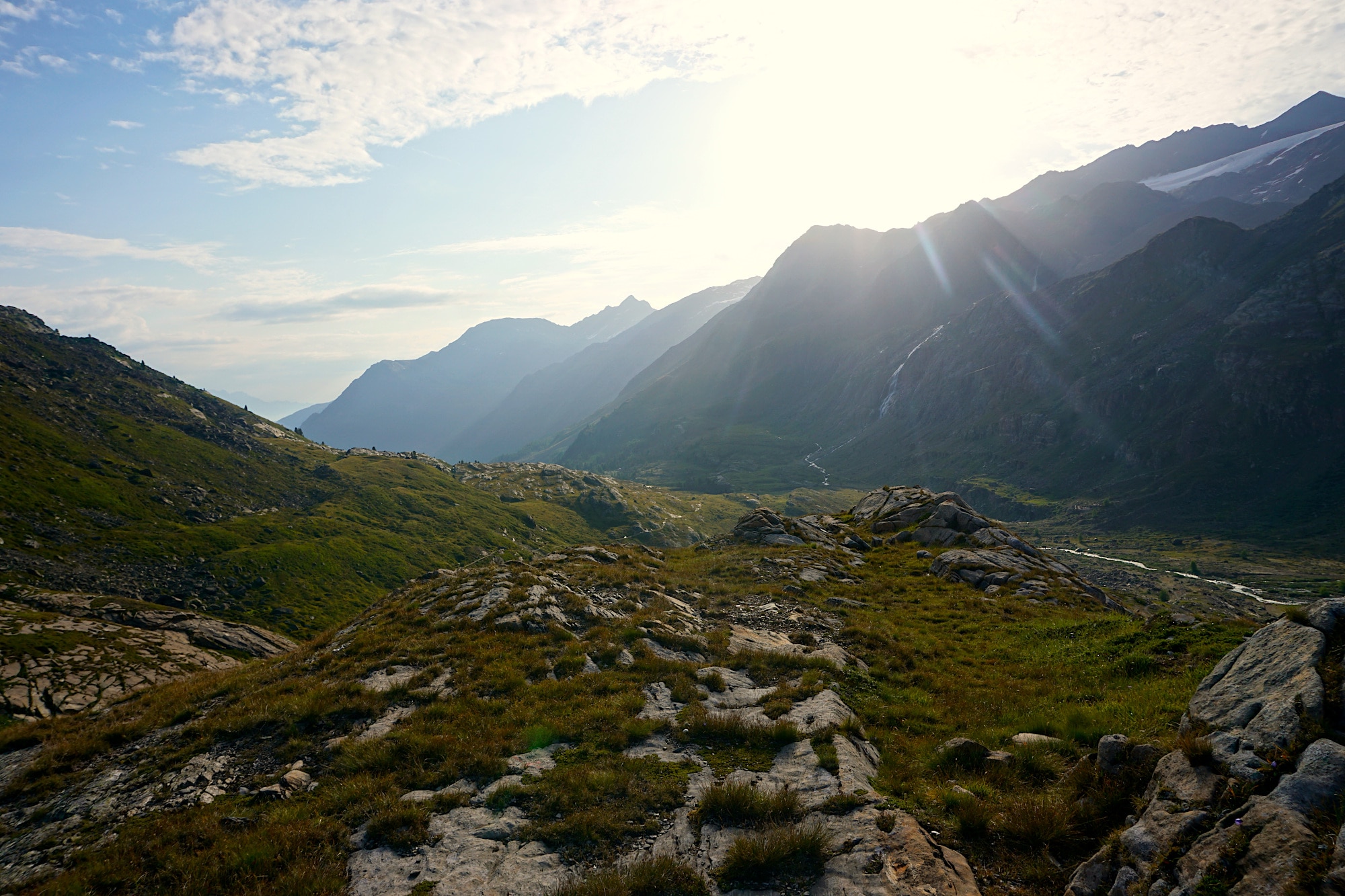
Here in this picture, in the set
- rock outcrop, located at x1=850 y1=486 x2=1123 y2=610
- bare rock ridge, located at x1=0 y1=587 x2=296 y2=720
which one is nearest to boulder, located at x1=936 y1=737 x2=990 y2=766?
rock outcrop, located at x1=850 y1=486 x2=1123 y2=610

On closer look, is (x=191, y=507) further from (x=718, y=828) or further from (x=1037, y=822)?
(x=1037, y=822)

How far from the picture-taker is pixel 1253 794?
7.49m

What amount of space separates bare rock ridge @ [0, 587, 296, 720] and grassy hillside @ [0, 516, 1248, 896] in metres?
9.72

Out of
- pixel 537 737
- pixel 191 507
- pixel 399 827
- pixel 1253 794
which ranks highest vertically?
pixel 191 507

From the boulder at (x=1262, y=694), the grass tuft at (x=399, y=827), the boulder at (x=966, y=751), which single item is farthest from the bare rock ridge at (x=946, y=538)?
the grass tuft at (x=399, y=827)

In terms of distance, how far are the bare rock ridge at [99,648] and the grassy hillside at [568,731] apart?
31.9 ft

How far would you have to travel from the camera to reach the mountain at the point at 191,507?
3137 inches

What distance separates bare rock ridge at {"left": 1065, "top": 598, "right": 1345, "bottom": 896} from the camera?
20.9 ft

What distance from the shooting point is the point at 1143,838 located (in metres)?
7.96

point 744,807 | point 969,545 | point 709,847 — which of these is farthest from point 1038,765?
point 969,545

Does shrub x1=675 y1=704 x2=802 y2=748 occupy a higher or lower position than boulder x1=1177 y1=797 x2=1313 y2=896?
lower

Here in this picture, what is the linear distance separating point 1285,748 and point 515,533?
180 m

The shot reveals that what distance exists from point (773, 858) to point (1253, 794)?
711 cm

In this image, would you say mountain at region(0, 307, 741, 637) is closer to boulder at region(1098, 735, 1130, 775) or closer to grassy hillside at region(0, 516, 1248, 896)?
grassy hillside at region(0, 516, 1248, 896)
